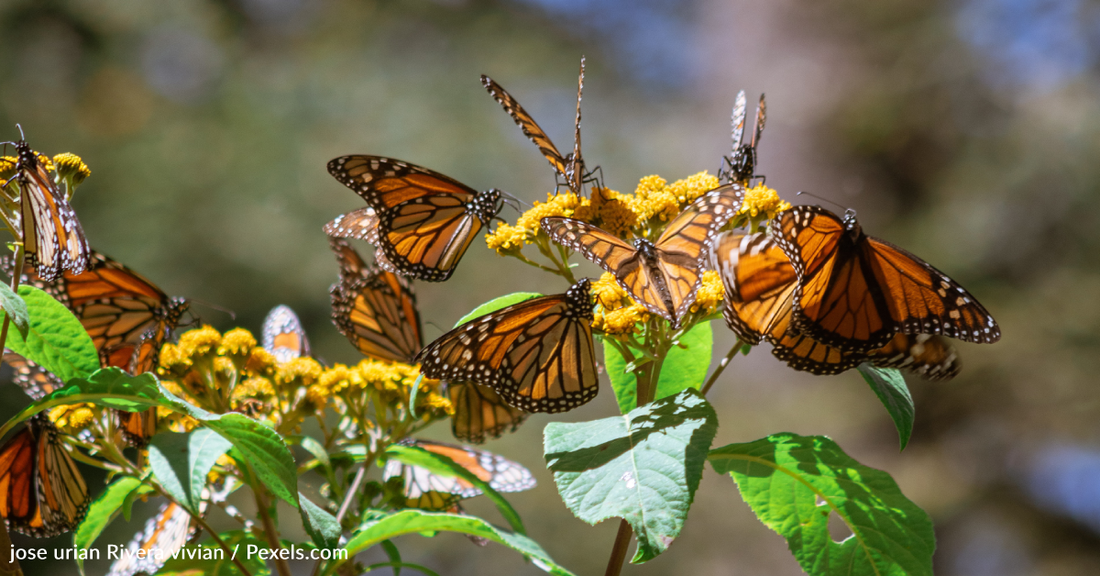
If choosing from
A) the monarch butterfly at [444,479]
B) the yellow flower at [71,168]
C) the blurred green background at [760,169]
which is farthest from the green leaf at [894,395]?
the blurred green background at [760,169]

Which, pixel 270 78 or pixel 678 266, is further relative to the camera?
pixel 270 78

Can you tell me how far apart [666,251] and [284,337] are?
1.12m

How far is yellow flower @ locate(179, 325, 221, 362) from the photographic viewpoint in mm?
1522

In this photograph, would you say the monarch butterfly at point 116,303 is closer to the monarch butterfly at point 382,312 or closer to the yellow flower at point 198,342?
the yellow flower at point 198,342

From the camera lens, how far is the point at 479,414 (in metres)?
2.05

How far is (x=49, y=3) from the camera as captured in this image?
6.68 meters

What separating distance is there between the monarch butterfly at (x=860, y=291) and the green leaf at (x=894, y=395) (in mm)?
97

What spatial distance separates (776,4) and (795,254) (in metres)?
7.27

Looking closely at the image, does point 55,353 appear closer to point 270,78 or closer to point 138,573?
point 138,573

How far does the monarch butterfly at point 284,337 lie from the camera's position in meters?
1.96

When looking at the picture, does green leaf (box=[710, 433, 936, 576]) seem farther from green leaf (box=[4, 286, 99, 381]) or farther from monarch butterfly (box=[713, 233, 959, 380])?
green leaf (box=[4, 286, 99, 381])

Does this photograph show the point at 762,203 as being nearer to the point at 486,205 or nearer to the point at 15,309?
the point at 486,205

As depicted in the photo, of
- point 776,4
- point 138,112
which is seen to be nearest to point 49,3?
point 138,112

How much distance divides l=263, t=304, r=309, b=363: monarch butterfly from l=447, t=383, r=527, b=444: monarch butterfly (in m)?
0.41
